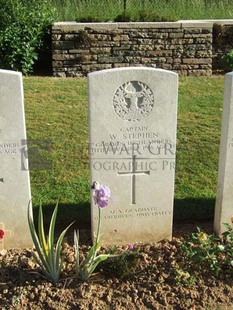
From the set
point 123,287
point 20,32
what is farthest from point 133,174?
point 20,32

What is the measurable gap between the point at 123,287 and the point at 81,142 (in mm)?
2841

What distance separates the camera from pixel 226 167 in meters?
3.86

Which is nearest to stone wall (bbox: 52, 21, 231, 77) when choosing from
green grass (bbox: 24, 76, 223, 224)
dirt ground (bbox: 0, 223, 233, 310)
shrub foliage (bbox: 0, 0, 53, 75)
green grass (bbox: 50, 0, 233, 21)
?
shrub foliage (bbox: 0, 0, 53, 75)

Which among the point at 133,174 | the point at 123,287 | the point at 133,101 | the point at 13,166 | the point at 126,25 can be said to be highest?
the point at 126,25

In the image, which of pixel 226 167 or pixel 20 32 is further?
pixel 20 32

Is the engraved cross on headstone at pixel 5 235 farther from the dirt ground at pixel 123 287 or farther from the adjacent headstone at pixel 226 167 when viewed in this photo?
the adjacent headstone at pixel 226 167

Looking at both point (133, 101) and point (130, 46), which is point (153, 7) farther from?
point (133, 101)

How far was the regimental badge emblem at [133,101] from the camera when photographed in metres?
3.57

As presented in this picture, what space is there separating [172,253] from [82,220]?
99 centimetres

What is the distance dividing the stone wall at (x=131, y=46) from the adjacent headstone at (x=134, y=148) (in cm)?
559

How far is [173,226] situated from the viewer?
446 cm

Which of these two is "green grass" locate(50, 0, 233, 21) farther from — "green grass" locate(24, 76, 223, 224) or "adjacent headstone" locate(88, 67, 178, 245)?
"adjacent headstone" locate(88, 67, 178, 245)

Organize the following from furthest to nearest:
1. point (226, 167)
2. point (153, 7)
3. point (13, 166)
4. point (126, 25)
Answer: point (153, 7), point (126, 25), point (226, 167), point (13, 166)

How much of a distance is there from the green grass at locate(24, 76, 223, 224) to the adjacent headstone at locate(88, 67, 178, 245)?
597mm
